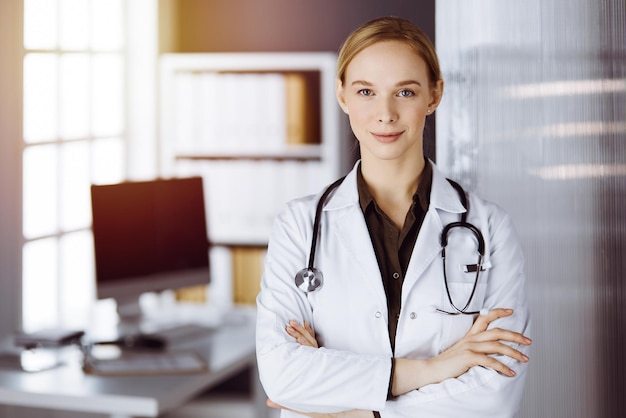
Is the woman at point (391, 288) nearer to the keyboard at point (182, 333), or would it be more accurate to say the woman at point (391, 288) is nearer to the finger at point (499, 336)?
the finger at point (499, 336)

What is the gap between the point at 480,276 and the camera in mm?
1729

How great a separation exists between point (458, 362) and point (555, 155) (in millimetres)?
740

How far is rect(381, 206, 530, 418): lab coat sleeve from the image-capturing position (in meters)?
1.66

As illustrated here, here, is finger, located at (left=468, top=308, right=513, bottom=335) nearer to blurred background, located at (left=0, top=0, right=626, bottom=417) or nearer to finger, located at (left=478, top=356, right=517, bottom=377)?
finger, located at (left=478, top=356, right=517, bottom=377)

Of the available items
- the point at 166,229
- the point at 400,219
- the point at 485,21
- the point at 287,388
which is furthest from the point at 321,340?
the point at 166,229

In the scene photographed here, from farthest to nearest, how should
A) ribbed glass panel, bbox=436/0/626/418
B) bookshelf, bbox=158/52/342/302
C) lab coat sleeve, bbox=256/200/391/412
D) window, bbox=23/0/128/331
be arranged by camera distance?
bookshelf, bbox=158/52/342/302, window, bbox=23/0/128/331, ribbed glass panel, bbox=436/0/626/418, lab coat sleeve, bbox=256/200/391/412

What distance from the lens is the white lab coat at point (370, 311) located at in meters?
1.65

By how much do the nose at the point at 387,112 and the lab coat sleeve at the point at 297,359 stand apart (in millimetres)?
269

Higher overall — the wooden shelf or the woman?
the wooden shelf

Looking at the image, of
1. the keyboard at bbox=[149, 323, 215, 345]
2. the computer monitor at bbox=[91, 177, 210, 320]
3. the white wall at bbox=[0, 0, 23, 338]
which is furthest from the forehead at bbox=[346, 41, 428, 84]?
the white wall at bbox=[0, 0, 23, 338]

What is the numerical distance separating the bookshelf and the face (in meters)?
2.30

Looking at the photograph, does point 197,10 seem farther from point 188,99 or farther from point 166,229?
point 166,229

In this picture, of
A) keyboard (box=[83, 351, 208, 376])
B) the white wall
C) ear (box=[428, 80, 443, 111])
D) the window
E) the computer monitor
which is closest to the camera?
ear (box=[428, 80, 443, 111])

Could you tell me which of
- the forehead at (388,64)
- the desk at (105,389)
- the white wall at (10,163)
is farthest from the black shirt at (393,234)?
the white wall at (10,163)
